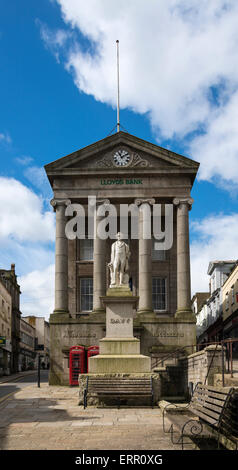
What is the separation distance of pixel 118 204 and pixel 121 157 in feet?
14.0

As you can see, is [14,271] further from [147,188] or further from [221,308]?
[147,188]

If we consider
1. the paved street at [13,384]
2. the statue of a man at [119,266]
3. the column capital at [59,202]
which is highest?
the column capital at [59,202]

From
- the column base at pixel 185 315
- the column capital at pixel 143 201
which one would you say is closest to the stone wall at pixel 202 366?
the column base at pixel 185 315

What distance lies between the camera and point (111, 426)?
1376 centimetres

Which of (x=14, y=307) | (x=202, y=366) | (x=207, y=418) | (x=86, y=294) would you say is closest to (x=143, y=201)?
(x=86, y=294)

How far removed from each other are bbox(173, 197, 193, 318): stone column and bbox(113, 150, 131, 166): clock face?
4.65 m

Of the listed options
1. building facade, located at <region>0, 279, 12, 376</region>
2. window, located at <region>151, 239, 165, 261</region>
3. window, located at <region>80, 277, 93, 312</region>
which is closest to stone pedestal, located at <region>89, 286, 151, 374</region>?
window, located at <region>80, 277, 93, 312</region>

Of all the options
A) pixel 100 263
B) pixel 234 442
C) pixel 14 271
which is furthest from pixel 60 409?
pixel 14 271

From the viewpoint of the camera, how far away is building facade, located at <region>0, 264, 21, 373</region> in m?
72.9

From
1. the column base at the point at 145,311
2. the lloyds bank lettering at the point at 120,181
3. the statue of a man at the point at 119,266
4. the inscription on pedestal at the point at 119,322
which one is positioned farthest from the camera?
the lloyds bank lettering at the point at 120,181

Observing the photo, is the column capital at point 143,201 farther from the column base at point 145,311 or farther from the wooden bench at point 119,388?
the wooden bench at point 119,388

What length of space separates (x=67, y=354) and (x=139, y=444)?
2552 centimetres

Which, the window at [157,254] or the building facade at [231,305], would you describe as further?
the building facade at [231,305]

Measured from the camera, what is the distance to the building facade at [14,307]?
72.9m
